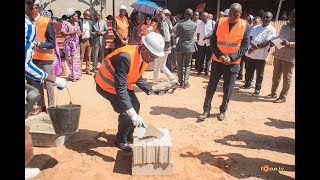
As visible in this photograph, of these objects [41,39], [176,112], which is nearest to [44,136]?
[41,39]

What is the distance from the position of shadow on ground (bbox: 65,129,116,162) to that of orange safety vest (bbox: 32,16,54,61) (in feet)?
4.74

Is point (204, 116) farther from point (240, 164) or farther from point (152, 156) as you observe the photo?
point (152, 156)

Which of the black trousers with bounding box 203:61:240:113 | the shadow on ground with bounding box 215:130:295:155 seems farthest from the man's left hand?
the shadow on ground with bounding box 215:130:295:155

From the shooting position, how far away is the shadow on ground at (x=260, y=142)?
434cm

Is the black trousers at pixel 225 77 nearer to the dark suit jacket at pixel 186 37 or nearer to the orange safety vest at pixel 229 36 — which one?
the orange safety vest at pixel 229 36

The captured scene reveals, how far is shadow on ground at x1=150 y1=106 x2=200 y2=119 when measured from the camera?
5.59 metres

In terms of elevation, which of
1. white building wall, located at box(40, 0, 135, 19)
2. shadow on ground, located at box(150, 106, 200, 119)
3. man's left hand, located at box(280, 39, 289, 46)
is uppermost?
white building wall, located at box(40, 0, 135, 19)

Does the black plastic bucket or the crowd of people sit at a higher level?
the crowd of people

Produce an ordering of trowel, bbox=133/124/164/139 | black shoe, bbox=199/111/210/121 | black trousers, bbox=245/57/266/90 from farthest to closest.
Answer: black trousers, bbox=245/57/266/90 < black shoe, bbox=199/111/210/121 < trowel, bbox=133/124/164/139

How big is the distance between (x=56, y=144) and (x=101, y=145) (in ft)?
2.12

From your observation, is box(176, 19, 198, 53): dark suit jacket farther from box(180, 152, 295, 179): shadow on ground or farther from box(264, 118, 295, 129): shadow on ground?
box(180, 152, 295, 179): shadow on ground

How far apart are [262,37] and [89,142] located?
4945 millimetres
